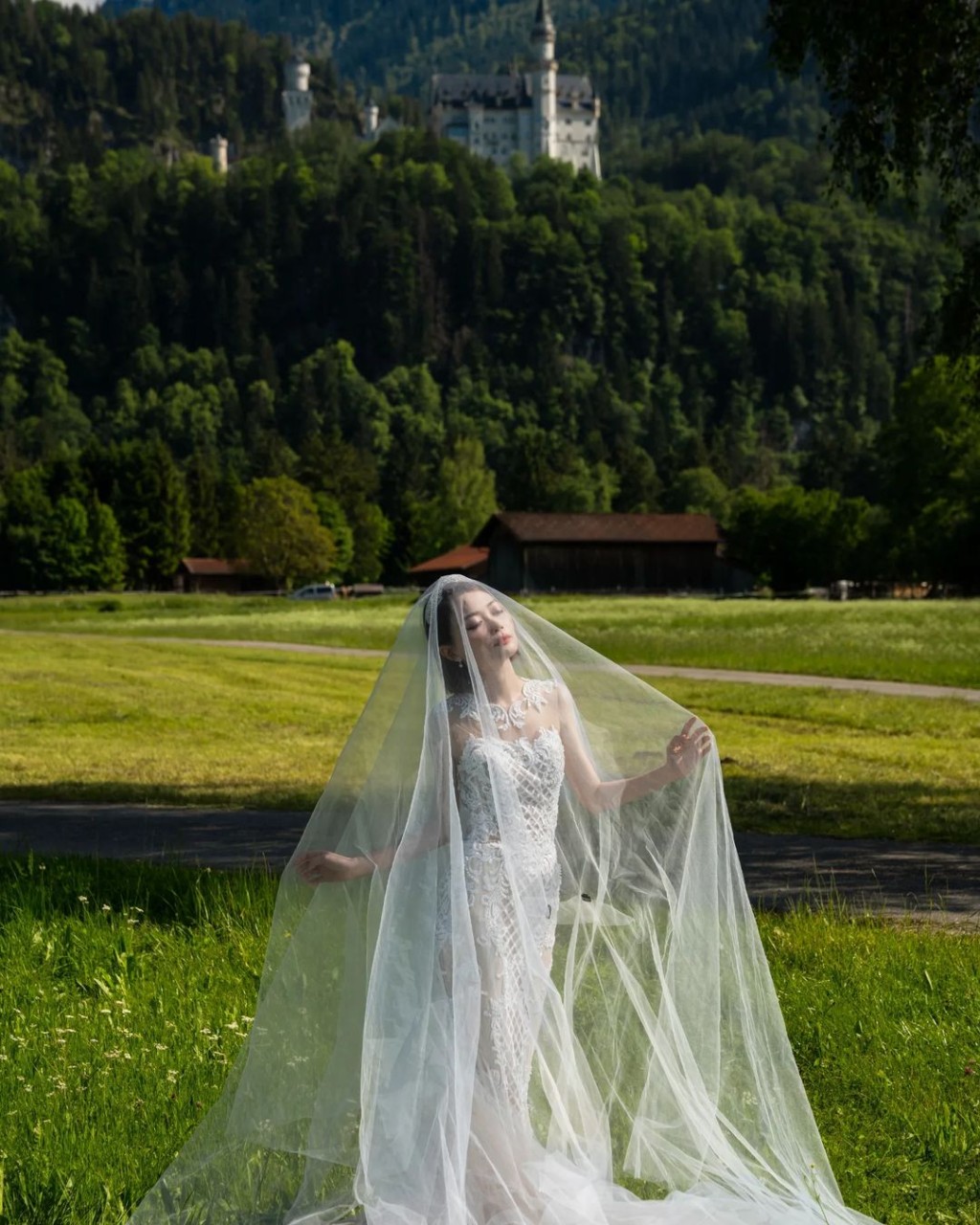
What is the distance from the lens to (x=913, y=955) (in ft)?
26.2

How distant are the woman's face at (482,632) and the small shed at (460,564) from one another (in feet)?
368

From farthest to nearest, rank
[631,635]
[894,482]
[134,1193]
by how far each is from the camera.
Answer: [894,482] < [631,635] < [134,1193]

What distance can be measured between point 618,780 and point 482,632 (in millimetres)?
767

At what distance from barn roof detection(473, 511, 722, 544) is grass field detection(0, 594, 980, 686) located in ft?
69.2

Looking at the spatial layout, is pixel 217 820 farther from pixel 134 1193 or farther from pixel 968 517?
pixel 968 517

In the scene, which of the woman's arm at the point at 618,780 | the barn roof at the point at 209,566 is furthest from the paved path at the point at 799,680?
the barn roof at the point at 209,566

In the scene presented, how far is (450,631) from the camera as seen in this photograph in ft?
17.1

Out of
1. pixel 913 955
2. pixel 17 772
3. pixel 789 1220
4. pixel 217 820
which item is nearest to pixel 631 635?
pixel 17 772

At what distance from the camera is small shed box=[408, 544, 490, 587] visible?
120750 millimetres

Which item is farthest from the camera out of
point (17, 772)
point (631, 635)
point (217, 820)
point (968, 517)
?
point (968, 517)

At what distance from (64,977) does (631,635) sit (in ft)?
136

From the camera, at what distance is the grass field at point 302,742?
15.4 metres

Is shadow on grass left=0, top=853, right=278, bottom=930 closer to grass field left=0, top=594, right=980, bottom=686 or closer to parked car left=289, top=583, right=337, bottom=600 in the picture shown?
grass field left=0, top=594, right=980, bottom=686

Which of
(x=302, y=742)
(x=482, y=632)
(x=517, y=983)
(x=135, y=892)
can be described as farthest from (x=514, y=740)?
(x=302, y=742)
